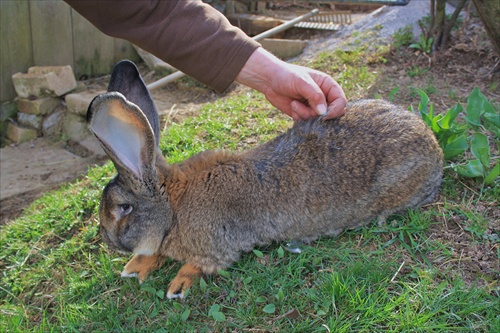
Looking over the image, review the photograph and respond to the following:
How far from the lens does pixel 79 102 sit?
659cm

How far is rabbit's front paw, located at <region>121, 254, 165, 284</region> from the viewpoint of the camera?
9.75ft

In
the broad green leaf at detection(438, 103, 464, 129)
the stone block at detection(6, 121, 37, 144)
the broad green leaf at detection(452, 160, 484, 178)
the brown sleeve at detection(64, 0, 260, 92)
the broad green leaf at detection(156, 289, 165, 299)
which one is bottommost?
the stone block at detection(6, 121, 37, 144)

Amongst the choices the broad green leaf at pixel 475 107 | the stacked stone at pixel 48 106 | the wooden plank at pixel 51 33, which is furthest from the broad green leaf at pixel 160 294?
the wooden plank at pixel 51 33

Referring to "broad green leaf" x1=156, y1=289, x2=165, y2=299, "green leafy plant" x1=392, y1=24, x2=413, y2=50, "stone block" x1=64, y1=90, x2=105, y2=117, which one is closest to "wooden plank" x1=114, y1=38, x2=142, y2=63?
"stone block" x1=64, y1=90, x2=105, y2=117

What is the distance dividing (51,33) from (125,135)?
5158mm

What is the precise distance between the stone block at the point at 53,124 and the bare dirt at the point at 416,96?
251mm

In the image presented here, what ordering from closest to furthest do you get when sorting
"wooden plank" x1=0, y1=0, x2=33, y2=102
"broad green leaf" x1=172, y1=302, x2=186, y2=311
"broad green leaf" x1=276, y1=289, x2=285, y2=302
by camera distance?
1. "broad green leaf" x1=276, y1=289, x2=285, y2=302
2. "broad green leaf" x1=172, y1=302, x2=186, y2=311
3. "wooden plank" x1=0, y1=0, x2=33, y2=102

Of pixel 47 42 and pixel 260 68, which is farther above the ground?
pixel 260 68

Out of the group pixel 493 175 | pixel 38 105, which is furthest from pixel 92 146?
pixel 493 175

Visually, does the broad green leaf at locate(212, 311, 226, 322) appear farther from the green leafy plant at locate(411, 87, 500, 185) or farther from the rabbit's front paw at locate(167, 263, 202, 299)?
the green leafy plant at locate(411, 87, 500, 185)

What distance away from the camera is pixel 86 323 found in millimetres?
2758

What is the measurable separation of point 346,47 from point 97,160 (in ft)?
10.4

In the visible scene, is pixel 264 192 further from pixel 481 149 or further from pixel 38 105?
pixel 38 105

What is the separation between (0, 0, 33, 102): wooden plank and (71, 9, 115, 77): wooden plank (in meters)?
0.71
